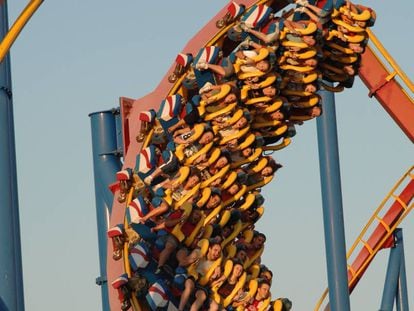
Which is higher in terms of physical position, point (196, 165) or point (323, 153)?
point (323, 153)

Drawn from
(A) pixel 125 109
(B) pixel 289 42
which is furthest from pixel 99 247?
(B) pixel 289 42

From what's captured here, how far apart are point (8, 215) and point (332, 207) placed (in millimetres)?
3933

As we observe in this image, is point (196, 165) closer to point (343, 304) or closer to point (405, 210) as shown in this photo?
point (343, 304)

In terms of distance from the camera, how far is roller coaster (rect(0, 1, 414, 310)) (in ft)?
31.7

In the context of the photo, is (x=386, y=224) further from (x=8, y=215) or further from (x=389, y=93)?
(x=8, y=215)

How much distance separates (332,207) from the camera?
13102mm

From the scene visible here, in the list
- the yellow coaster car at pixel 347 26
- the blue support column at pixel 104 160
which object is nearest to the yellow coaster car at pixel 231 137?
the yellow coaster car at pixel 347 26

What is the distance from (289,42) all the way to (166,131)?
962mm

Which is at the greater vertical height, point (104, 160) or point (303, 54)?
point (104, 160)

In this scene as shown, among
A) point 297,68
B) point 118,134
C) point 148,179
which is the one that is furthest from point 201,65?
point 118,134

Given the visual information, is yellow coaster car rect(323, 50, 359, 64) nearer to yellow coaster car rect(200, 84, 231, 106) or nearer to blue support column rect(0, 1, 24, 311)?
yellow coaster car rect(200, 84, 231, 106)

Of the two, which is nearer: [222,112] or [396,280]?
[222,112]

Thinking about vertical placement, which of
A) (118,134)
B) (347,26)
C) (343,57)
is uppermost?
(118,134)

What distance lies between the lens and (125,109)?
33.5ft
